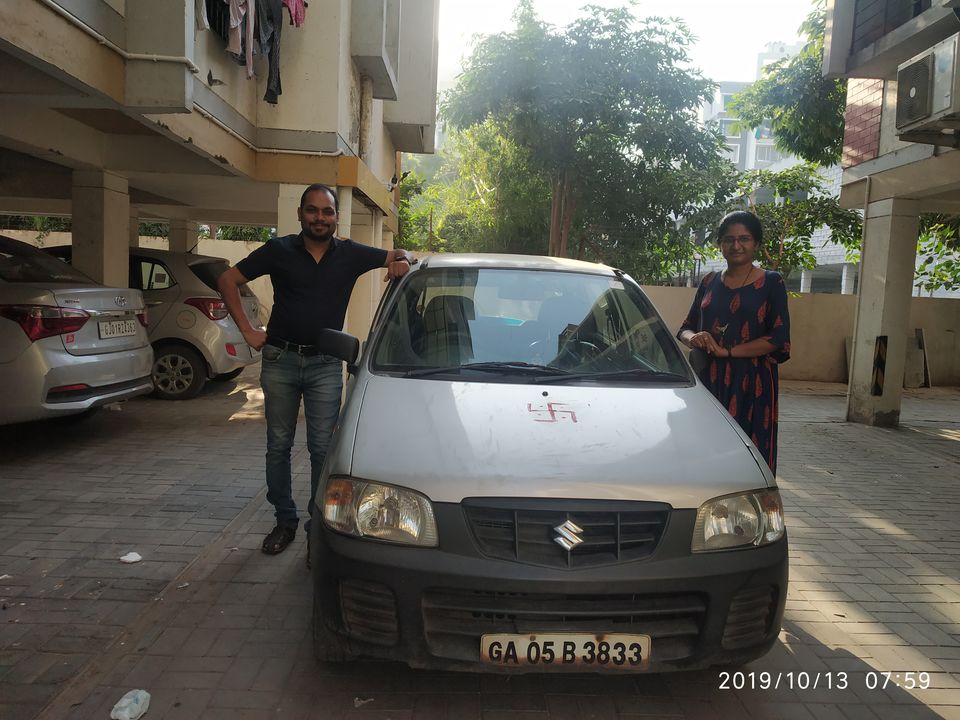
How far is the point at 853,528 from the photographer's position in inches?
214

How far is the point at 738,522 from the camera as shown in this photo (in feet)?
9.24

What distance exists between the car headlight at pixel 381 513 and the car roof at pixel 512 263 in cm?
177

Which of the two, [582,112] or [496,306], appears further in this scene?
[582,112]

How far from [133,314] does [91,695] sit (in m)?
4.60

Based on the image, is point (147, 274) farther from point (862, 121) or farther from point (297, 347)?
point (862, 121)

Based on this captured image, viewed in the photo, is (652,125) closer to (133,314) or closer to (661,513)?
(133,314)

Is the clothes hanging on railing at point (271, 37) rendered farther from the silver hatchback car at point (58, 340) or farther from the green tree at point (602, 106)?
the green tree at point (602, 106)

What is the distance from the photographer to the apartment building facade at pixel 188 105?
16.8ft

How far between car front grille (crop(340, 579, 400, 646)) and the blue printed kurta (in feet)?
7.37

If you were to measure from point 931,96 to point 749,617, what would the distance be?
599 centimetres

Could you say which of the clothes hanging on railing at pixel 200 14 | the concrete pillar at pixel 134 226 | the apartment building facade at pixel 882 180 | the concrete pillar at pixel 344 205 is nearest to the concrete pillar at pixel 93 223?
→ the concrete pillar at pixel 344 205

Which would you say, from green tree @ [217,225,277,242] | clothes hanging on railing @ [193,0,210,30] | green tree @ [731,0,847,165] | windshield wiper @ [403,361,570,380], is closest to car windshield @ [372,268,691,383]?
windshield wiper @ [403,361,570,380]

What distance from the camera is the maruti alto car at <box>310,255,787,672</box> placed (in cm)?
258

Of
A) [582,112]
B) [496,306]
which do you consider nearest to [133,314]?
[496,306]
